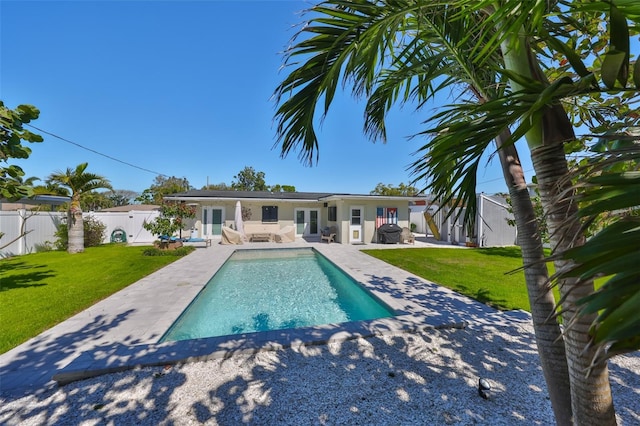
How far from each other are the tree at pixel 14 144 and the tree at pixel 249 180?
4972cm

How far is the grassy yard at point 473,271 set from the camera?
6.76 m

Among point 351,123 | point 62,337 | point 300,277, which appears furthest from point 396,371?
point 300,277

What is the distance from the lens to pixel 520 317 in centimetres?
538

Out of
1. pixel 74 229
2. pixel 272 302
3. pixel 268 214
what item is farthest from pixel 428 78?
pixel 268 214

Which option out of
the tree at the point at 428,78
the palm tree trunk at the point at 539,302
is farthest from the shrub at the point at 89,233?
the palm tree trunk at the point at 539,302

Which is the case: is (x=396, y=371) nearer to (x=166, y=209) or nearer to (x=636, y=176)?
(x=636, y=176)

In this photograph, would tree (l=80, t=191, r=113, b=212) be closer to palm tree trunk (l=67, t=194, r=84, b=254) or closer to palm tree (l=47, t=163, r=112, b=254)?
palm tree (l=47, t=163, r=112, b=254)

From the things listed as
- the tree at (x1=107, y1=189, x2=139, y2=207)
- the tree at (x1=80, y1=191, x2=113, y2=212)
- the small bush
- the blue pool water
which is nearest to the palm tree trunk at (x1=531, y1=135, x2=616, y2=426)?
the blue pool water

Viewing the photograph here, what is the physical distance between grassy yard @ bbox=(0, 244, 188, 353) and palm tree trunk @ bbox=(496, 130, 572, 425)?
283 inches

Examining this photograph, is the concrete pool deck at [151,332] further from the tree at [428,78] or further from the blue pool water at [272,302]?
the tree at [428,78]

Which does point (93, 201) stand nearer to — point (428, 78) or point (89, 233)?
point (89, 233)

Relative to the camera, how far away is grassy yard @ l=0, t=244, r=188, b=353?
17.2ft

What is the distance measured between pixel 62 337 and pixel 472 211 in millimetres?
6791

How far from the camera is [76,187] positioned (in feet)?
47.4
